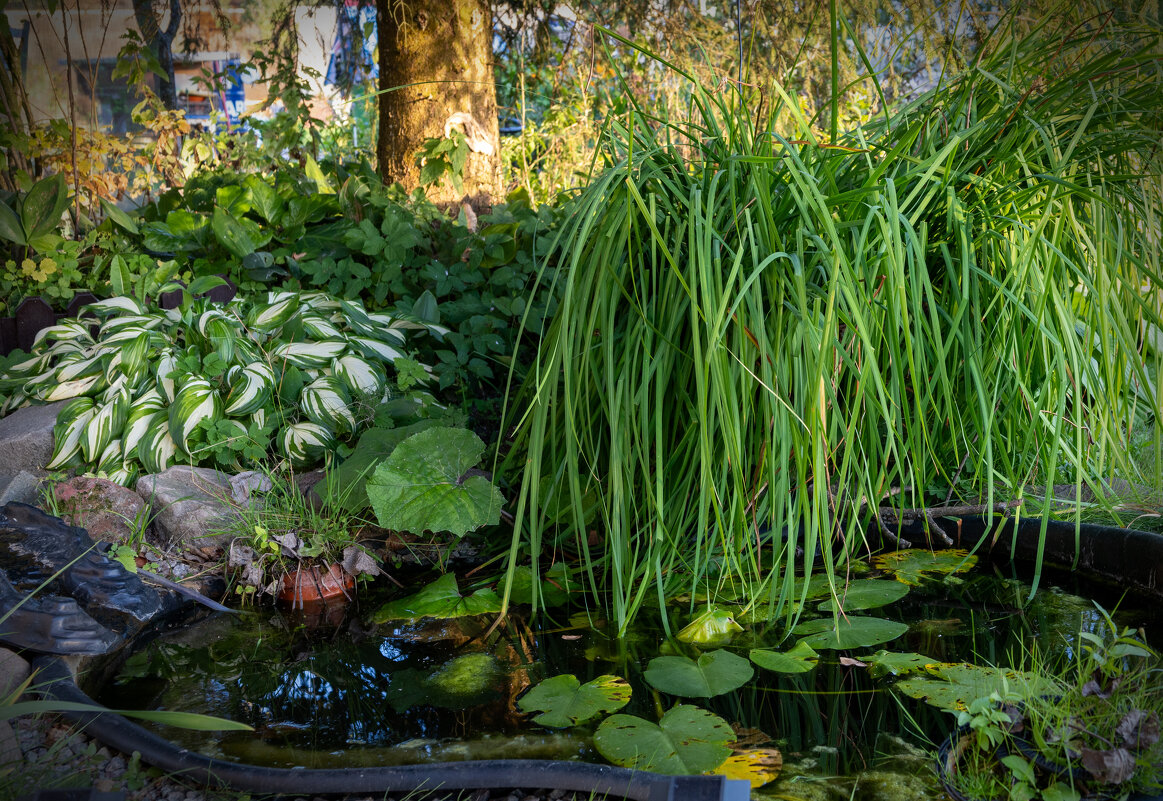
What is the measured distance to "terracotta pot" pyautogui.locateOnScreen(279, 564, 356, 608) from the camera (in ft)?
6.09

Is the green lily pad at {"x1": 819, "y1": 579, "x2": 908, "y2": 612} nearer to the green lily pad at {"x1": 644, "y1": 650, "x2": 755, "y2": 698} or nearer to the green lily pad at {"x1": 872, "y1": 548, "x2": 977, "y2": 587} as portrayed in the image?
the green lily pad at {"x1": 872, "y1": 548, "x2": 977, "y2": 587}

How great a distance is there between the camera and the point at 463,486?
1.77 metres

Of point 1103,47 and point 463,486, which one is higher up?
point 1103,47

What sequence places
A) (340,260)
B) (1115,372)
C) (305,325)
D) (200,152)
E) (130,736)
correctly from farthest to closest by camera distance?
(200,152), (340,260), (305,325), (1115,372), (130,736)

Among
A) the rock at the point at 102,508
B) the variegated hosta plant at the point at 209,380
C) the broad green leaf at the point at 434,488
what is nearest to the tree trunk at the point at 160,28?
the variegated hosta plant at the point at 209,380

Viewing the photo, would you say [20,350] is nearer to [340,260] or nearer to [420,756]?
[340,260]

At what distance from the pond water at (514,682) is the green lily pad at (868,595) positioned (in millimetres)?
32

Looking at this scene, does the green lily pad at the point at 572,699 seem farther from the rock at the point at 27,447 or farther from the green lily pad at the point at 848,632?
the rock at the point at 27,447

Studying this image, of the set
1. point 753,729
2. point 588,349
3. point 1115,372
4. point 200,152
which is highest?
point 200,152

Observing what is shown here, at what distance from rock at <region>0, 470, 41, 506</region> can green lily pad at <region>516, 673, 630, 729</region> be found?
149 centimetres

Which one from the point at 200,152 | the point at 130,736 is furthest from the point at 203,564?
the point at 200,152

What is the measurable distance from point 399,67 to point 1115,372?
291cm

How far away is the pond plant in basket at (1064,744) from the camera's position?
3.09 ft

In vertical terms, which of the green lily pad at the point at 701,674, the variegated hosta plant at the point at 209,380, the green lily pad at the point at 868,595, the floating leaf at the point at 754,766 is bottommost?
the floating leaf at the point at 754,766
